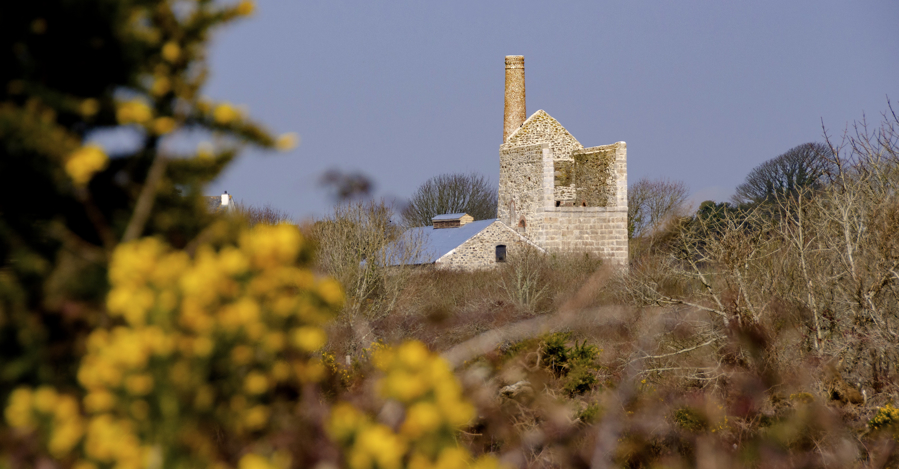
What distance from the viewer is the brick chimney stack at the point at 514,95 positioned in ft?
99.2

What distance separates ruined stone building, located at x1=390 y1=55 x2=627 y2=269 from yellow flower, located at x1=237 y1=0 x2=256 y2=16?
21.8 m

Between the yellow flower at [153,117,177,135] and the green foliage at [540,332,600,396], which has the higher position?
the yellow flower at [153,117,177,135]

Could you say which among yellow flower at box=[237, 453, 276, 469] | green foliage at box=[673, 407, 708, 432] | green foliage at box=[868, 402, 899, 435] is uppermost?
yellow flower at box=[237, 453, 276, 469]

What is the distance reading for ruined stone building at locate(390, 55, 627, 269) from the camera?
24.9m

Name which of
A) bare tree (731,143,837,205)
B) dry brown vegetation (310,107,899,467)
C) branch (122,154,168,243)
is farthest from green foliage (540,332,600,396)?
bare tree (731,143,837,205)

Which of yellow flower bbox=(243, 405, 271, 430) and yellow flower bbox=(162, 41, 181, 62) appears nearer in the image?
yellow flower bbox=(243, 405, 271, 430)

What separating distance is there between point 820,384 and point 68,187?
24.9ft

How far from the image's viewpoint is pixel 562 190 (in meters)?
25.9

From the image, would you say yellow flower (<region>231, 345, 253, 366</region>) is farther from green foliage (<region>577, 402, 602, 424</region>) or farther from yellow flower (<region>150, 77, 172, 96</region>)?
green foliage (<region>577, 402, 602, 424</region>)

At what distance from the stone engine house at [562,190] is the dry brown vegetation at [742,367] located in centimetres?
1336

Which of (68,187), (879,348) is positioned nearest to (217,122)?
(68,187)

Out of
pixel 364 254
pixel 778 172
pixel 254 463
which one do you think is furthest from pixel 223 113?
pixel 778 172

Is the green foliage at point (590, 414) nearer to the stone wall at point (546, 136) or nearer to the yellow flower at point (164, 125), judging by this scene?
the yellow flower at point (164, 125)

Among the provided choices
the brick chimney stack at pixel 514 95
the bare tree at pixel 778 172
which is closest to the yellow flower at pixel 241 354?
the brick chimney stack at pixel 514 95
